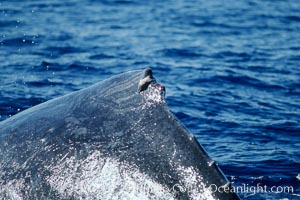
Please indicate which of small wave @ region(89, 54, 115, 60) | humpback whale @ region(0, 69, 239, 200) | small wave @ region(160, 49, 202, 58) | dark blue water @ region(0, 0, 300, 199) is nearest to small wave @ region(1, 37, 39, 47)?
dark blue water @ region(0, 0, 300, 199)

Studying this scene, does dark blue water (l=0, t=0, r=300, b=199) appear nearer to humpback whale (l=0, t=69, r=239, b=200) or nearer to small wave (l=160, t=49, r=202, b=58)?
small wave (l=160, t=49, r=202, b=58)

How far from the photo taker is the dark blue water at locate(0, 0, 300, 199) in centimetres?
833

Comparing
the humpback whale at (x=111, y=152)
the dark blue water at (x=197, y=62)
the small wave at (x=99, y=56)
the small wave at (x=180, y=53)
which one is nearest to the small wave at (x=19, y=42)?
the dark blue water at (x=197, y=62)

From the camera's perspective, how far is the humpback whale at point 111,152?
3.49 metres

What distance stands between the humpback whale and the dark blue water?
252 cm

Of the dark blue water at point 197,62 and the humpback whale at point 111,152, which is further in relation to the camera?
the dark blue water at point 197,62

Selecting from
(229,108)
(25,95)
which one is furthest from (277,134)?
(25,95)

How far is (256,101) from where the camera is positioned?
11.1 metres

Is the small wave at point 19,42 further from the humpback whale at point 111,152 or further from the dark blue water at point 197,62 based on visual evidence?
the humpback whale at point 111,152

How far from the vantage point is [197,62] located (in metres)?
13.7

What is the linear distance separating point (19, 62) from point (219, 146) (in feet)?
20.0

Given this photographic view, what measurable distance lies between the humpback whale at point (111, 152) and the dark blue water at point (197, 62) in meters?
2.52

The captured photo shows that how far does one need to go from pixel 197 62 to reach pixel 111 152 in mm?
10187

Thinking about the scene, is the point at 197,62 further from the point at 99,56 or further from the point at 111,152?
the point at 111,152
